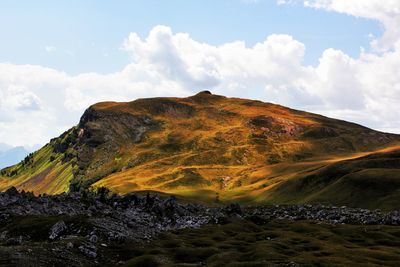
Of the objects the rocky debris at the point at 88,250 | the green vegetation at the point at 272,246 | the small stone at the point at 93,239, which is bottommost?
the green vegetation at the point at 272,246

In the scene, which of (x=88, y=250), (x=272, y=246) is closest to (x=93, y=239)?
(x=88, y=250)

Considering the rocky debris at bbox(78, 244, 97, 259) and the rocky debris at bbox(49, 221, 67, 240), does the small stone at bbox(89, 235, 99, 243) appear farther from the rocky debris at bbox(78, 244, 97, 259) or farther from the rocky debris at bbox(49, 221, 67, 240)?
the rocky debris at bbox(49, 221, 67, 240)

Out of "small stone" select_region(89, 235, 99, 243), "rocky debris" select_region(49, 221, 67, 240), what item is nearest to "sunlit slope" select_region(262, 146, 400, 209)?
"small stone" select_region(89, 235, 99, 243)

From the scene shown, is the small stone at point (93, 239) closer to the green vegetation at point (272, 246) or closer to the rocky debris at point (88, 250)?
the rocky debris at point (88, 250)

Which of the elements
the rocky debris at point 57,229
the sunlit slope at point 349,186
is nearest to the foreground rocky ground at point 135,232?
the rocky debris at point 57,229

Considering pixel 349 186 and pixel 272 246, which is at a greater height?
pixel 349 186

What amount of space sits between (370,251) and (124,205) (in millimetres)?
59215

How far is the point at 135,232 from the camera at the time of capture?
77250 mm

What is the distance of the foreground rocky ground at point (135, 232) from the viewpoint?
57.9 m

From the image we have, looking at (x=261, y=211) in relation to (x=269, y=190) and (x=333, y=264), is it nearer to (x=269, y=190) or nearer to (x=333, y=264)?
(x=269, y=190)

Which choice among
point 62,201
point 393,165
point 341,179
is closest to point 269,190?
point 341,179

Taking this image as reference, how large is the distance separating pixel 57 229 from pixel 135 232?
43.4ft

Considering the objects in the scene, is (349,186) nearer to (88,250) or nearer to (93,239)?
(93,239)

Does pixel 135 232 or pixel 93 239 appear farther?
pixel 135 232
